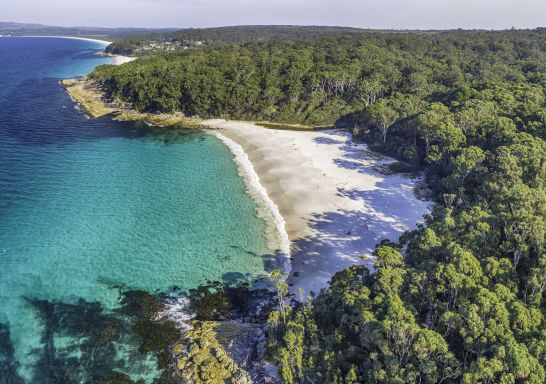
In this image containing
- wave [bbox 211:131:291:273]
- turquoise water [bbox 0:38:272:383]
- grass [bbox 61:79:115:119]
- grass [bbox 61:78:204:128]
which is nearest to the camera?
turquoise water [bbox 0:38:272:383]

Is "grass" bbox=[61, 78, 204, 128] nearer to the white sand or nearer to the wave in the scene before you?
the white sand

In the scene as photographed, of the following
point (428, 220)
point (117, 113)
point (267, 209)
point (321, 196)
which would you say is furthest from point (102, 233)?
point (117, 113)

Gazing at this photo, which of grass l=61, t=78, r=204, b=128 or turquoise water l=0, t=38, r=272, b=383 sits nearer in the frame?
turquoise water l=0, t=38, r=272, b=383

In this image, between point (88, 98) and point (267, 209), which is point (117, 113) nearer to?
point (88, 98)

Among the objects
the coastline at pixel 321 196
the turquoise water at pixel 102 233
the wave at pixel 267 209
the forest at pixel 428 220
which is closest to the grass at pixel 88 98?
the forest at pixel 428 220

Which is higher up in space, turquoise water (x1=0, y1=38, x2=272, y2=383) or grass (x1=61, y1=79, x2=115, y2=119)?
grass (x1=61, y1=79, x2=115, y2=119)

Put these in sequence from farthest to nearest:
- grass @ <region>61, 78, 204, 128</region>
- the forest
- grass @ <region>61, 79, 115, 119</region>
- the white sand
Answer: grass @ <region>61, 79, 115, 119</region> < grass @ <region>61, 78, 204, 128</region> < the white sand < the forest

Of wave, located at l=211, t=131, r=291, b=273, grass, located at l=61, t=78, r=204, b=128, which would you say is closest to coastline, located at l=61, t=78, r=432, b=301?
wave, located at l=211, t=131, r=291, b=273
